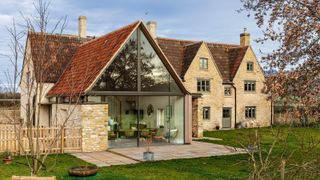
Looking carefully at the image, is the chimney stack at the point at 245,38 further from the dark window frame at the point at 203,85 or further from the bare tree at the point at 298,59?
the bare tree at the point at 298,59

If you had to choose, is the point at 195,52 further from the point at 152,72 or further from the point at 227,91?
the point at 152,72

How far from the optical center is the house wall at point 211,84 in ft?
117

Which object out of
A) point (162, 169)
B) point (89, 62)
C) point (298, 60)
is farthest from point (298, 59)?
point (89, 62)

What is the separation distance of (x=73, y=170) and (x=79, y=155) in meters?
6.60

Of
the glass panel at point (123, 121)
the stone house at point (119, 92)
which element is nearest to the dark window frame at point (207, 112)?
the stone house at point (119, 92)

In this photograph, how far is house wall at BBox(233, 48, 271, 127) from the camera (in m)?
38.6

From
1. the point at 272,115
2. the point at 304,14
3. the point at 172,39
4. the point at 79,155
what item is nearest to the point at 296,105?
the point at 304,14

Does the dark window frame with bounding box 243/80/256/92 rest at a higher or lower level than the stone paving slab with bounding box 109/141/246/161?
higher

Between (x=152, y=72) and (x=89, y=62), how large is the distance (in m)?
4.10

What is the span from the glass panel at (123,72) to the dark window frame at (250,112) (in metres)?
21.3

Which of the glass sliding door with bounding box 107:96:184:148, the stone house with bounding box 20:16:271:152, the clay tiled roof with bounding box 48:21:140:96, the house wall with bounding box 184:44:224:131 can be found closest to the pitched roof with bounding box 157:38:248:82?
the house wall with bounding box 184:44:224:131

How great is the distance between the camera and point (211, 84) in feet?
121

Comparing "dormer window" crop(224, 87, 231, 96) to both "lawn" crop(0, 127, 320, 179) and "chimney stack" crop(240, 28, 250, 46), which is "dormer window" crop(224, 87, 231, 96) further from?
"lawn" crop(0, 127, 320, 179)

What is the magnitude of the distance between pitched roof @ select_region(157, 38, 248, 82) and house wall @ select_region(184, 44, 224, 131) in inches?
22.7
